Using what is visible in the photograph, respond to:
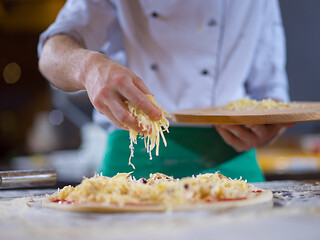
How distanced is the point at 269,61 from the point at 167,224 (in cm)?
170

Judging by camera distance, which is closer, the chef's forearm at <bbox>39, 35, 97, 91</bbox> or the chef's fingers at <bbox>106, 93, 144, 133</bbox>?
the chef's fingers at <bbox>106, 93, 144, 133</bbox>

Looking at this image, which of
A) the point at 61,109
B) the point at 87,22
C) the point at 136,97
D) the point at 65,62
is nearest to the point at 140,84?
the point at 136,97

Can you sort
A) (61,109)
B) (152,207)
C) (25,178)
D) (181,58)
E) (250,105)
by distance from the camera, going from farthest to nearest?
1. (61,109)
2. (181,58)
3. (250,105)
4. (25,178)
5. (152,207)

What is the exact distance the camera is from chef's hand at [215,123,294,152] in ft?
6.06

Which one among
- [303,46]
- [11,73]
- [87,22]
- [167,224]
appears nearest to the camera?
[167,224]

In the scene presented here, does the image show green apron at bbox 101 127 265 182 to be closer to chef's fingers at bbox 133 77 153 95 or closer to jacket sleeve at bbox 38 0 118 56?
jacket sleeve at bbox 38 0 118 56

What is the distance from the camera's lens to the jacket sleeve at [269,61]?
2434 millimetres

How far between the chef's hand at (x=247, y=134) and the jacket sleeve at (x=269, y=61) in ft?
1.76

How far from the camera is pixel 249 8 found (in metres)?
2.24

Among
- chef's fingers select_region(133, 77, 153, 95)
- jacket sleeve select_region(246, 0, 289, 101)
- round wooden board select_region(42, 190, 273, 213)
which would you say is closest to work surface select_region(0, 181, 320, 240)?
round wooden board select_region(42, 190, 273, 213)

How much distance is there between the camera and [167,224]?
0.98 m

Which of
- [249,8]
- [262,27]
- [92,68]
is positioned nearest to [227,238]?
[92,68]

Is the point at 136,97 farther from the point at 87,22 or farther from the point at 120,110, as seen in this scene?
the point at 87,22

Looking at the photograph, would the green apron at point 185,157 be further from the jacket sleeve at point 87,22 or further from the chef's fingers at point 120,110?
the chef's fingers at point 120,110
